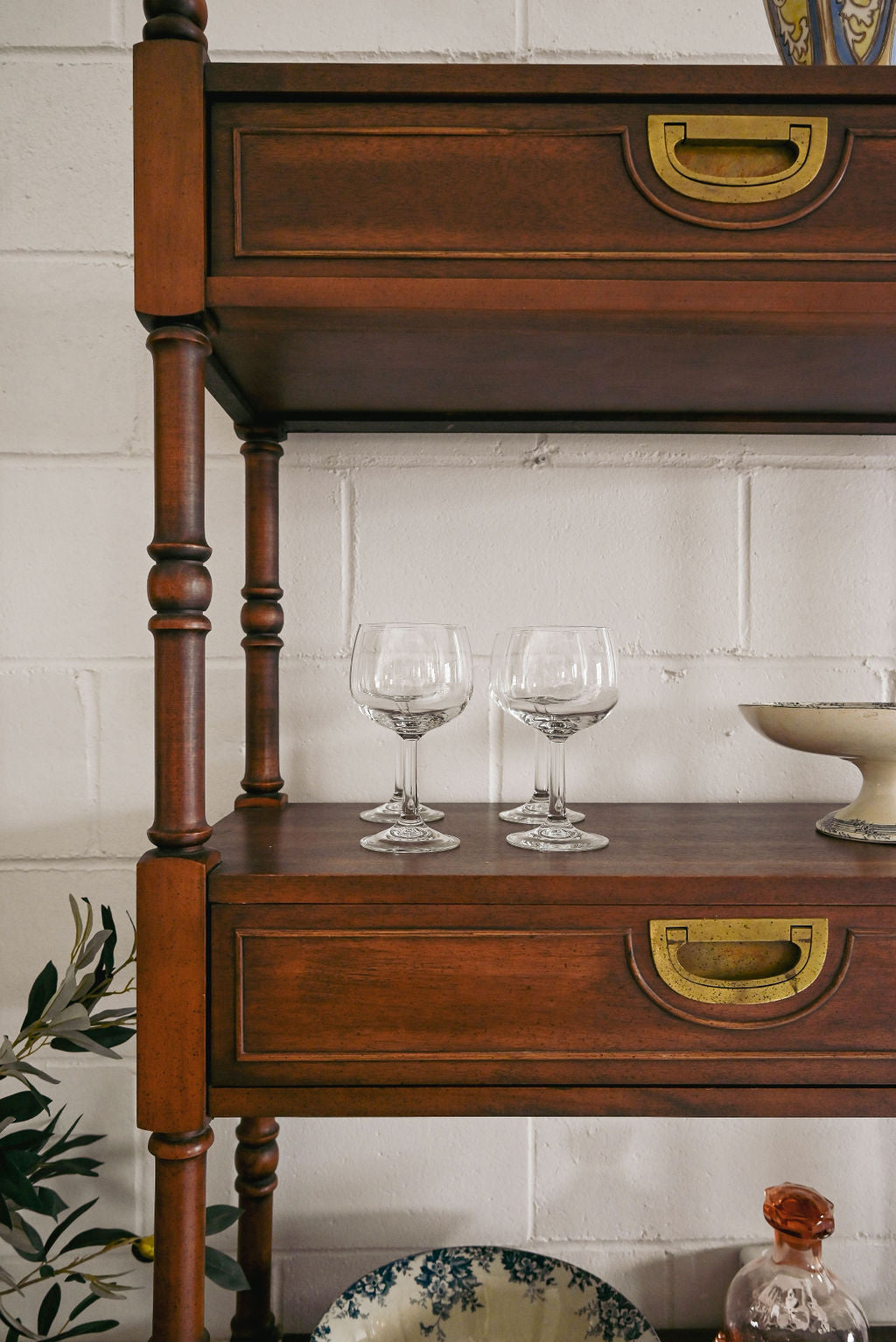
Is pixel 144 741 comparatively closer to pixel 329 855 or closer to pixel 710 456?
pixel 329 855

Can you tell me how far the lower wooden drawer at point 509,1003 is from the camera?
2.13 ft

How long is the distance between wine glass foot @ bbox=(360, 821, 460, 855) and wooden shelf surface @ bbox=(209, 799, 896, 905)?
0.01 meters

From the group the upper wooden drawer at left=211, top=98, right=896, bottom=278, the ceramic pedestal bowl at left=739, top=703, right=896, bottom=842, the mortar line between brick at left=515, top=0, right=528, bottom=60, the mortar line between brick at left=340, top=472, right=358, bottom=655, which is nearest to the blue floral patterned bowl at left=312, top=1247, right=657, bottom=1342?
the ceramic pedestal bowl at left=739, top=703, right=896, bottom=842

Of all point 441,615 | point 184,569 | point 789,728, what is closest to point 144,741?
point 441,615

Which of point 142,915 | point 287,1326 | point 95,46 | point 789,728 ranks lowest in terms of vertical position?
point 287,1326

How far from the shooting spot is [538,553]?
3.44 feet

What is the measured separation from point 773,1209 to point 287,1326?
23.3 inches

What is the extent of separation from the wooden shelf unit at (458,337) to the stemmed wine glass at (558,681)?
11 centimetres

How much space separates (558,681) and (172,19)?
1.82 ft

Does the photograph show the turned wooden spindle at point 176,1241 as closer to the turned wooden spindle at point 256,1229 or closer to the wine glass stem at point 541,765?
the turned wooden spindle at point 256,1229

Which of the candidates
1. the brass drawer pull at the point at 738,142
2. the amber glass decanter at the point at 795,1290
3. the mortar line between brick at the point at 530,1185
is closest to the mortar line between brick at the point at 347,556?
the brass drawer pull at the point at 738,142

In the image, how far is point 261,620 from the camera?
0.95m

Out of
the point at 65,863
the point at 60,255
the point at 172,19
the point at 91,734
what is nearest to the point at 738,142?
the point at 172,19

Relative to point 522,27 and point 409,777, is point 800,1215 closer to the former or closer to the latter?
point 409,777
